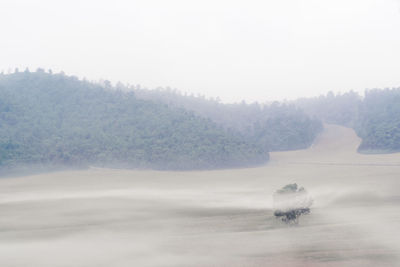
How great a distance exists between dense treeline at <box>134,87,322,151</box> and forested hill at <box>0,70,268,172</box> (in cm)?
388

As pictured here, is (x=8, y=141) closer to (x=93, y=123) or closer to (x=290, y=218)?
(x=93, y=123)

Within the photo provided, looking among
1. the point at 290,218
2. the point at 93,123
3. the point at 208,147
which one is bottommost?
the point at 290,218

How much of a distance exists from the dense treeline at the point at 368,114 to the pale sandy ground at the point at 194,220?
352 inches

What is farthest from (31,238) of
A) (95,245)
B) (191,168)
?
(191,168)

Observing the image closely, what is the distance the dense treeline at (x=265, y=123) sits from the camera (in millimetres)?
47719

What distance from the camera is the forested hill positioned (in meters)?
36.1

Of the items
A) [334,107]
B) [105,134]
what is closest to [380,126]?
[334,107]

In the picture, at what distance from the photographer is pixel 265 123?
50.7 meters

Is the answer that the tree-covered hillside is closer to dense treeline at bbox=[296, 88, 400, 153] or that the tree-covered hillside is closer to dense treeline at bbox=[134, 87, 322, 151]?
dense treeline at bbox=[296, 88, 400, 153]

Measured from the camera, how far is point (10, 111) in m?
41.6

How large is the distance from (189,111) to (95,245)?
32.1 metres

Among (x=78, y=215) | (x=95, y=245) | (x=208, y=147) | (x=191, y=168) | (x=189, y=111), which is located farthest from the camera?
(x=189, y=111)

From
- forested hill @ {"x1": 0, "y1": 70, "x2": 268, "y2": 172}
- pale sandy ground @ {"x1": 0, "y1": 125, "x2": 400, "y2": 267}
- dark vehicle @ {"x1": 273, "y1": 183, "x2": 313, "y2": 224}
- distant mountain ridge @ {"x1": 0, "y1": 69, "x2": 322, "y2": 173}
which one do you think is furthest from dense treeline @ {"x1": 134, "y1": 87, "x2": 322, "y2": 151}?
dark vehicle @ {"x1": 273, "y1": 183, "x2": 313, "y2": 224}

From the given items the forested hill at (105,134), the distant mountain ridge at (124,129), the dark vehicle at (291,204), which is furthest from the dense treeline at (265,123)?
the dark vehicle at (291,204)
